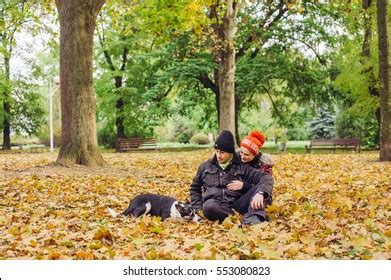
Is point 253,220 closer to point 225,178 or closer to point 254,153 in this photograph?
point 225,178

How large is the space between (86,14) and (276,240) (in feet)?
33.8

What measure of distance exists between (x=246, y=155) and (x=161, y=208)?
4.44ft

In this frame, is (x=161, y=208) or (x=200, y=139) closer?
(x=161, y=208)

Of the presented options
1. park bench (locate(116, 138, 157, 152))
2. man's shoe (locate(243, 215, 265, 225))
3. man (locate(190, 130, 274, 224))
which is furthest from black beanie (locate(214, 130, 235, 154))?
park bench (locate(116, 138, 157, 152))

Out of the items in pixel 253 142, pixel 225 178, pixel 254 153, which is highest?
pixel 253 142

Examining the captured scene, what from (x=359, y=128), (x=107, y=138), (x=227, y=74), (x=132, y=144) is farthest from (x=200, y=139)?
(x=227, y=74)

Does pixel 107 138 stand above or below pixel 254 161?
below

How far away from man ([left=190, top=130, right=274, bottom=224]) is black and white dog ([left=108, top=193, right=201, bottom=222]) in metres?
0.15

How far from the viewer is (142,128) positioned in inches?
1353

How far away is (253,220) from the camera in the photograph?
6391 mm

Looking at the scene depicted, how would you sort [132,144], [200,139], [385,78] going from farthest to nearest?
[200,139] → [132,144] → [385,78]

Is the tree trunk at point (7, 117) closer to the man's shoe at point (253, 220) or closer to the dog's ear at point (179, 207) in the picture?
the dog's ear at point (179, 207)

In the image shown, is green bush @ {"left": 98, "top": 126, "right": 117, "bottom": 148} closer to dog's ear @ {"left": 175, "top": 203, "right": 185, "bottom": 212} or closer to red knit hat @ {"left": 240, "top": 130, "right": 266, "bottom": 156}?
dog's ear @ {"left": 175, "top": 203, "right": 185, "bottom": 212}
